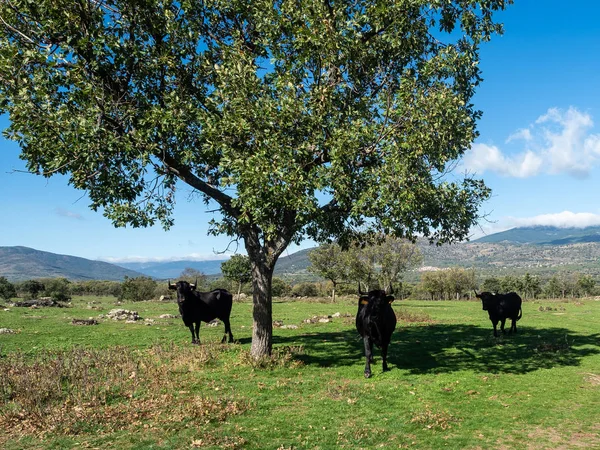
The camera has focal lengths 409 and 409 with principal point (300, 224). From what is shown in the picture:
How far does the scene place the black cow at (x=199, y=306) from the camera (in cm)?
2169

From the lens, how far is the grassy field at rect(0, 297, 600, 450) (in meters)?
9.77

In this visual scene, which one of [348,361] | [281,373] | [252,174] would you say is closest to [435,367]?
[348,361]


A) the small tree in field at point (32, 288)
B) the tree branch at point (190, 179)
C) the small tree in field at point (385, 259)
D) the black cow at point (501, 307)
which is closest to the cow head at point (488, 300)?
the black cow at point (501, 307)

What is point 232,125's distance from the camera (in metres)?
13.9

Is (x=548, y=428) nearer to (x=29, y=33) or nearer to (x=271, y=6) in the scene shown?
(x=271, y=6)

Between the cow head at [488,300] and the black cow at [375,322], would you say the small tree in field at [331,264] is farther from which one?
the black cow at [375,322]

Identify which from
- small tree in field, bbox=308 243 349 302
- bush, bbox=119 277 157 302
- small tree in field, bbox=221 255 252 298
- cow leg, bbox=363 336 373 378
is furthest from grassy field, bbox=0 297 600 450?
bush, bbox=119 277 157 302

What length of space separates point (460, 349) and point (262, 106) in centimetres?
1533

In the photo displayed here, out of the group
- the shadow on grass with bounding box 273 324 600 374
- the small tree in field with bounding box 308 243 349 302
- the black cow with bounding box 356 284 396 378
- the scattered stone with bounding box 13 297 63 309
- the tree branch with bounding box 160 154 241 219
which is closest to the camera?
the black cow with bounding box 356 284 396 378

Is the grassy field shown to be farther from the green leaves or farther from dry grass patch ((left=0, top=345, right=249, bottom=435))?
the green leaves

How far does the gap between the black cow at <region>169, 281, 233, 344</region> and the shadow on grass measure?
11.2 ft

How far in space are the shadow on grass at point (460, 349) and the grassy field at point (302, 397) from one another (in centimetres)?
11

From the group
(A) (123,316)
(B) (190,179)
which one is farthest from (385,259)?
(B) (190,179)

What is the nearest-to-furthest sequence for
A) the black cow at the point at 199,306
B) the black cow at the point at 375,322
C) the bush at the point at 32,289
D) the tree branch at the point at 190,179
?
the black cow at the point at 375,322
the tree branch at the point at 190,179
the black cow at the point at 199,306
the bush at the point at 32,289
